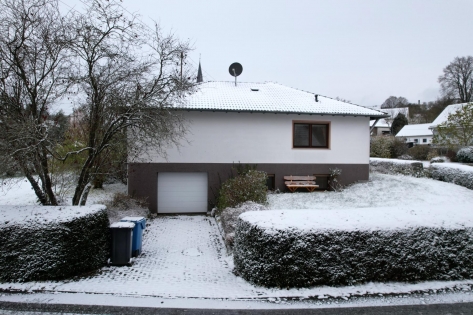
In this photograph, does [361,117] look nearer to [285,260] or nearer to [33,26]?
[285,260]

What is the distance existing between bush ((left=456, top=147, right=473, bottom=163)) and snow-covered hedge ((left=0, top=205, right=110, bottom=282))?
24212 millimetres

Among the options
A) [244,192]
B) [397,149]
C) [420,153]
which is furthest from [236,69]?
[420,153]

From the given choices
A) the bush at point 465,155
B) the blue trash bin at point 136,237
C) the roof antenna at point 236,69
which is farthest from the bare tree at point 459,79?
the blue trash bin at point 136,237

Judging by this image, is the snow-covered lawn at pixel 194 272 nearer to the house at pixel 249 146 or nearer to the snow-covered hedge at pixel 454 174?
the house at pixel 249 146

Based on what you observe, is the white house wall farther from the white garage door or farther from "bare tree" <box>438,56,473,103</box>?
"bare tree" <box>438,56,473,103</box>

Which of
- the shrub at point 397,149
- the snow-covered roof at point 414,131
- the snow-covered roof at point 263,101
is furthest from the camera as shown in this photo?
the snow-covered roof at point 414,131

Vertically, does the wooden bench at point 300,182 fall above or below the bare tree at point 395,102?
below

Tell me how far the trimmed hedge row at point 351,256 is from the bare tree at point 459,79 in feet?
171

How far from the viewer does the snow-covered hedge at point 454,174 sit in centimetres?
1503

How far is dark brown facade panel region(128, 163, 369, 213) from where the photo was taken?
13086 millimetres

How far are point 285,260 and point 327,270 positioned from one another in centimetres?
80

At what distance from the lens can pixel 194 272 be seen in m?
6.66

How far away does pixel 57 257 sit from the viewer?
18.9 ft

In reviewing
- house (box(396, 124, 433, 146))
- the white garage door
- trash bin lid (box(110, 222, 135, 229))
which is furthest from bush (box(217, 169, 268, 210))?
house (box(396, 124, 433, 146))
